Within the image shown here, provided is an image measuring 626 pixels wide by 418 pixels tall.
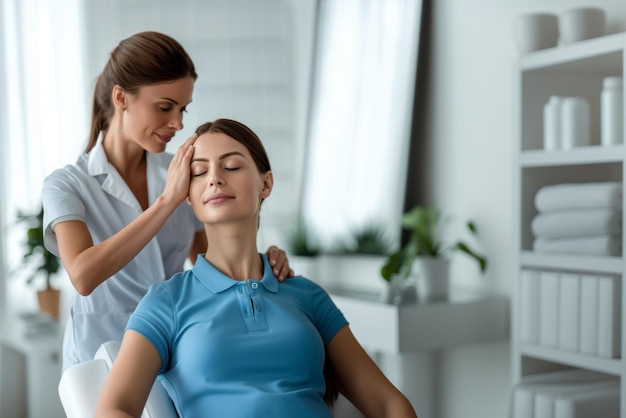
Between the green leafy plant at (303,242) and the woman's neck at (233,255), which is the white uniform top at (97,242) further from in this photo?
the green leafy plant at (303,242)

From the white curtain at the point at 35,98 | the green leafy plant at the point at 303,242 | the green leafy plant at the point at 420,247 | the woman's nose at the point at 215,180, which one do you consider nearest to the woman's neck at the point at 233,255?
the woman's nose at the point at 215,180

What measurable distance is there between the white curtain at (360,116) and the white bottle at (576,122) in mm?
923

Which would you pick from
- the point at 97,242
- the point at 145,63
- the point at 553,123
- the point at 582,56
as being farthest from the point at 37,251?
the point at 582,56

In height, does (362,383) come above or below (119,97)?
below

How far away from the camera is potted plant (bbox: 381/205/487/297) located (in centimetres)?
277

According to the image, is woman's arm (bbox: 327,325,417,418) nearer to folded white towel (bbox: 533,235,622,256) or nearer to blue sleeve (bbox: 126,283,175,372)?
blue sleeve (bbox: 126,283,175,372)

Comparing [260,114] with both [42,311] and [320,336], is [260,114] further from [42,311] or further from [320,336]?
[320,336]

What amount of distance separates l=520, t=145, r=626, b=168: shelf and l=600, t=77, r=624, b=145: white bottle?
0.04 m

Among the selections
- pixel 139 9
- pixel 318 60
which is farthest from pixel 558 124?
pixel 139 9

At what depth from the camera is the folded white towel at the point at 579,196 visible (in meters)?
2.09

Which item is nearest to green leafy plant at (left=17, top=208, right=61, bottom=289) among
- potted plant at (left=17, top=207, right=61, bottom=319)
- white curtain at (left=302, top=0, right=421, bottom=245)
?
potted plant at (left=17, top=207, right=61, bottom=319)

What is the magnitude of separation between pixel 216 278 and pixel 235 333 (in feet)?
0.43

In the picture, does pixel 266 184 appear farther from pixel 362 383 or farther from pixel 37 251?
pixel 37 251

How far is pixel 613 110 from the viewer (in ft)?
6.86
